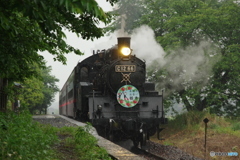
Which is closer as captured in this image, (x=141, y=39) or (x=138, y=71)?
(x=138, y=71)

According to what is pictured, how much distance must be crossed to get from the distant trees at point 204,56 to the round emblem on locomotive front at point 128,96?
7.79 meters

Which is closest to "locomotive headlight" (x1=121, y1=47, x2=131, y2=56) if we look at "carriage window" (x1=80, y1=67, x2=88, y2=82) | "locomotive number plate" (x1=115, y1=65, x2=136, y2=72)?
"locomotive number plate" (x1=115, y1=65, x2=136, y2=72)

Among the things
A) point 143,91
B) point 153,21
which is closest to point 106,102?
point 143,91

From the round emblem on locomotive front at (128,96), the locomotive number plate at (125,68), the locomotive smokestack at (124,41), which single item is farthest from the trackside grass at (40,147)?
the locomotive smokestack at (124,41)

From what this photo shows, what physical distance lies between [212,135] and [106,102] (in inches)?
217

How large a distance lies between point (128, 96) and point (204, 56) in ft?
28.6

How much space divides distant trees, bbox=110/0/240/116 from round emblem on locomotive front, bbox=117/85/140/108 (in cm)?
779

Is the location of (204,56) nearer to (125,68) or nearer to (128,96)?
(125,68)

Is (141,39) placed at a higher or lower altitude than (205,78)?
higher

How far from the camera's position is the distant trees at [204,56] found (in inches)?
711

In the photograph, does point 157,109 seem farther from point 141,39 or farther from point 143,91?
point 141,39

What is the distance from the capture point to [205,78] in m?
18.4

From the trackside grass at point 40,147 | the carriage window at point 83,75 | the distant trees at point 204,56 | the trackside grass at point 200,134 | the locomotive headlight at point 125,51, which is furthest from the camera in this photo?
the distant trees at point 204,56

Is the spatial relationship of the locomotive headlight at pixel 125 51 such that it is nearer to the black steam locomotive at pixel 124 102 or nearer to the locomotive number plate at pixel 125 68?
the black steam locomotive at pixel 124 102
